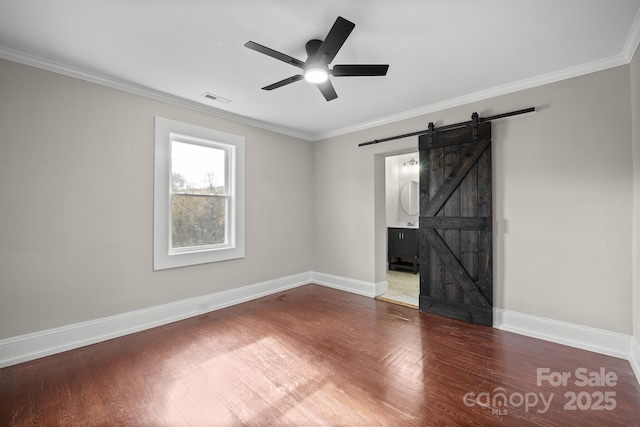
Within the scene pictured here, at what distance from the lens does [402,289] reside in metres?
4.72

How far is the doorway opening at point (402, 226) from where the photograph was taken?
5.11m

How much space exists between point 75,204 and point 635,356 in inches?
210

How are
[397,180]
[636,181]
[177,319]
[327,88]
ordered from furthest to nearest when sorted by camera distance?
[397,180] < [177,319] < [327,88] < [636,181]

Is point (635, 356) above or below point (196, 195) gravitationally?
below

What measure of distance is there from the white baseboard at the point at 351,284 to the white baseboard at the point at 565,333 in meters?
1.66

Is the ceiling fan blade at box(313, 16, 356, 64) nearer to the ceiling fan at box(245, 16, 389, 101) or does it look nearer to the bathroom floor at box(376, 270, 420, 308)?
the ceiling fan at box(245, 16, 389, 101)

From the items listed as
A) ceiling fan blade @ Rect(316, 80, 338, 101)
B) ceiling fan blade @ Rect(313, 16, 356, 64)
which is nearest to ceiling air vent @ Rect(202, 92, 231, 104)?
ceiling fan blade @ Rect(316, 80, 338, 101)

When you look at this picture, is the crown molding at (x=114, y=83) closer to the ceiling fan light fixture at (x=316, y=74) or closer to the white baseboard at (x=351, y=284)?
the ceiling fan light fixture at (x=316, y=74)

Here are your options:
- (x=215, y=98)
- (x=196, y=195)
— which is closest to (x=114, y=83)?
(x=215, y=98)

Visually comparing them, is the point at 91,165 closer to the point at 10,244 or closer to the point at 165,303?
the point at 10,244

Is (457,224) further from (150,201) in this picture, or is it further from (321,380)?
(150,201)

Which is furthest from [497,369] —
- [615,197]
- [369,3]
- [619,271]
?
[369,3]

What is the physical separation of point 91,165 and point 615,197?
521 centimetres

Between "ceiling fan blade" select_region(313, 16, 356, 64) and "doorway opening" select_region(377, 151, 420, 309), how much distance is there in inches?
139
